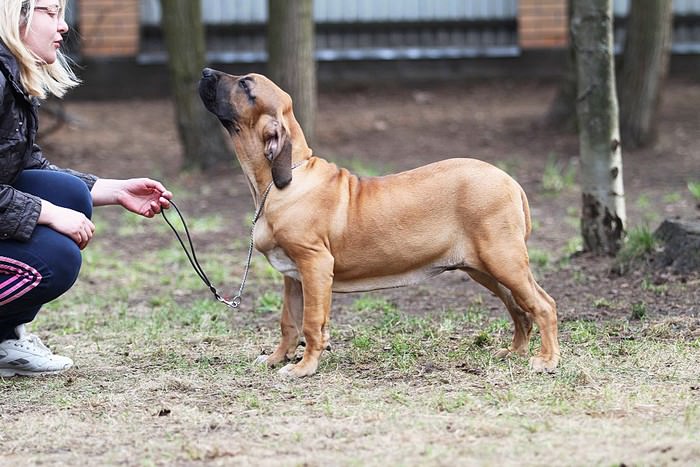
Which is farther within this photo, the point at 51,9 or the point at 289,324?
the point at 289,324

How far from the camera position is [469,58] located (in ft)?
55.5

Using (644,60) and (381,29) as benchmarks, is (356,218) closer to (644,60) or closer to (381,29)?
(644,60)

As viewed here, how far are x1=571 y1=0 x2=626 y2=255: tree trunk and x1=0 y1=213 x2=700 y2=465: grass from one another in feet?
3.97

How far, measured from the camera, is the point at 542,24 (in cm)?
1655

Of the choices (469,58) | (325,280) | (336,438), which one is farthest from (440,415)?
(469,58)

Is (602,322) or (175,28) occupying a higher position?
(175,28)

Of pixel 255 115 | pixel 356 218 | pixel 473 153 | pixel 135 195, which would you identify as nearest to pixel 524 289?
pixel 356 218

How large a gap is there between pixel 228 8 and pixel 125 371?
1218 centimetres

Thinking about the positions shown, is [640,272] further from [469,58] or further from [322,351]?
[469,58]

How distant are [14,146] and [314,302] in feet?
4.90

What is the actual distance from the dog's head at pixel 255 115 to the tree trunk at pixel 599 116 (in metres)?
2.91

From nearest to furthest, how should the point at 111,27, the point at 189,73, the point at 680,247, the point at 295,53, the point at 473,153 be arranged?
the point at 680,247
the point at 295,53
the point at 189,73
the point at 473,153
the point at 111,27

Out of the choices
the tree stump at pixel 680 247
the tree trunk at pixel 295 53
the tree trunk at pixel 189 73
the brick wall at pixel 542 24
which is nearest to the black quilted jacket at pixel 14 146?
the tree stump at pixel 680 247

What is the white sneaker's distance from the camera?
5379mm
